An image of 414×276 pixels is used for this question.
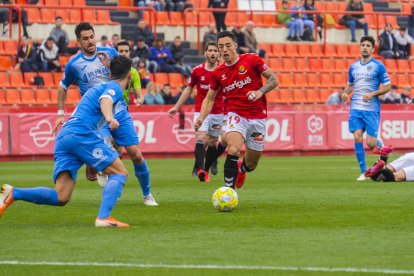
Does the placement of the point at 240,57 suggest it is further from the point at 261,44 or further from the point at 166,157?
the point at 261,44

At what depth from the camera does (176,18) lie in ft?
116

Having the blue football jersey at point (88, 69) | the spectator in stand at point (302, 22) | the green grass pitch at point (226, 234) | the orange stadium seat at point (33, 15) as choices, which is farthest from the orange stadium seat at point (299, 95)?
the blue football jersey at point (88, 69)

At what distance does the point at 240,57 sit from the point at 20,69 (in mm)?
17003

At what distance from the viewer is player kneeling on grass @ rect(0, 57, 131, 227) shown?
35.0ft

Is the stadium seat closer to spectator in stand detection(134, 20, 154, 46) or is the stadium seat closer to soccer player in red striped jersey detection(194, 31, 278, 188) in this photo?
spectator in stand detection(134, 20, 154, 46)

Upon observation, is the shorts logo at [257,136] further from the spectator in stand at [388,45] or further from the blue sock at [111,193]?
the spectator in stand at [388,45]

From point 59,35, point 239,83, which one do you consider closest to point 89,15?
point 59,35

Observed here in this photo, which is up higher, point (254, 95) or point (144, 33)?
point (254, 95)

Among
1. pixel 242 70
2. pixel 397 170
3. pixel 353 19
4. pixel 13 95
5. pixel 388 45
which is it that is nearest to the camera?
pixel 242 70

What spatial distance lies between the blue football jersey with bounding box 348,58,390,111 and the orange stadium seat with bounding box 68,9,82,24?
16067 millimetres

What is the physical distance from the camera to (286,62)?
118 feet

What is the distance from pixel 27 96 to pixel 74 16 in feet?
14.7

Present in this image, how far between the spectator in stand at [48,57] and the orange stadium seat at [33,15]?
2.69 meters

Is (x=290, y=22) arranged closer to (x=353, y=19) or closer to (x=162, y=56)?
(x=353, y=19)
